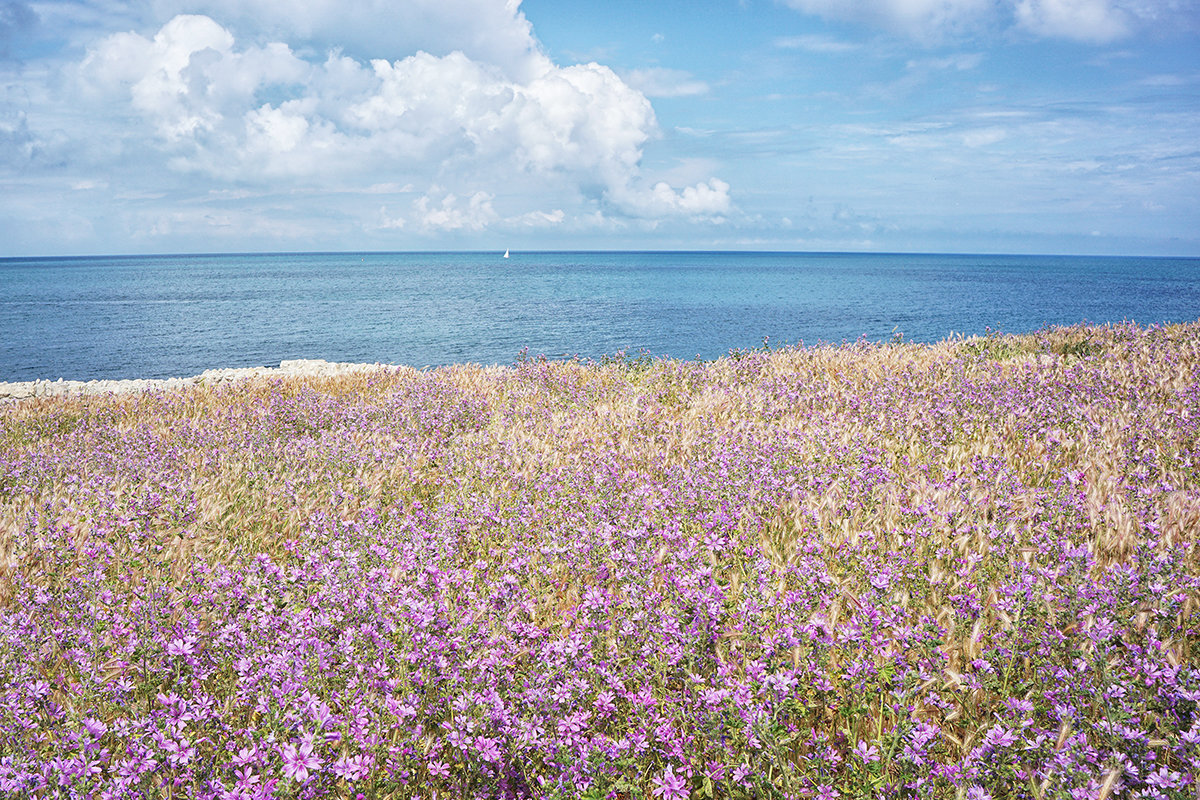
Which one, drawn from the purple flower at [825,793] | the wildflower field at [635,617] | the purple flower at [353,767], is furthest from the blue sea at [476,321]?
the purple flower at [353,767]

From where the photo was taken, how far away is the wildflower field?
8.45 ft

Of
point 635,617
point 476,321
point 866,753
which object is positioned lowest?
point 866,753

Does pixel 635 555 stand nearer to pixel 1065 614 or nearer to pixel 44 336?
→ pixel 1065 614

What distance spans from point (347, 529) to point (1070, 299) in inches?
3748

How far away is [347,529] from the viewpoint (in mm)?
5082

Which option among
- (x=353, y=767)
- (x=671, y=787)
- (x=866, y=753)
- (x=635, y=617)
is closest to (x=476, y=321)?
(x=635, y=617)

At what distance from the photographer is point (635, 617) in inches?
132

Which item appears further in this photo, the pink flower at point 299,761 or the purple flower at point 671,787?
the purple flower at point 671,787

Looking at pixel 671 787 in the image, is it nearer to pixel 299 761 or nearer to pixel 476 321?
pixel 299 761

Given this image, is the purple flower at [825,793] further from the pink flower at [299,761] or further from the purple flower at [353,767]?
the pink flower at [299,761]

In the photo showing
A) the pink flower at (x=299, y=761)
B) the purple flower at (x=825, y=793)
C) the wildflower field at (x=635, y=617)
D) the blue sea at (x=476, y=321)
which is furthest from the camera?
the blue sea at (x=476, y=321)

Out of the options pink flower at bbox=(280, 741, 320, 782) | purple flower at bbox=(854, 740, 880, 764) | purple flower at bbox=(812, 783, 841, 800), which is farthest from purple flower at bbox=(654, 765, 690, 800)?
pink flower at bbox=(280, 741, 320, 782)

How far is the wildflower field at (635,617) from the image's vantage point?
2.58 m

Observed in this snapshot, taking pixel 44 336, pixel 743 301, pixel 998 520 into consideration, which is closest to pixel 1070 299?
pixel 743 301
